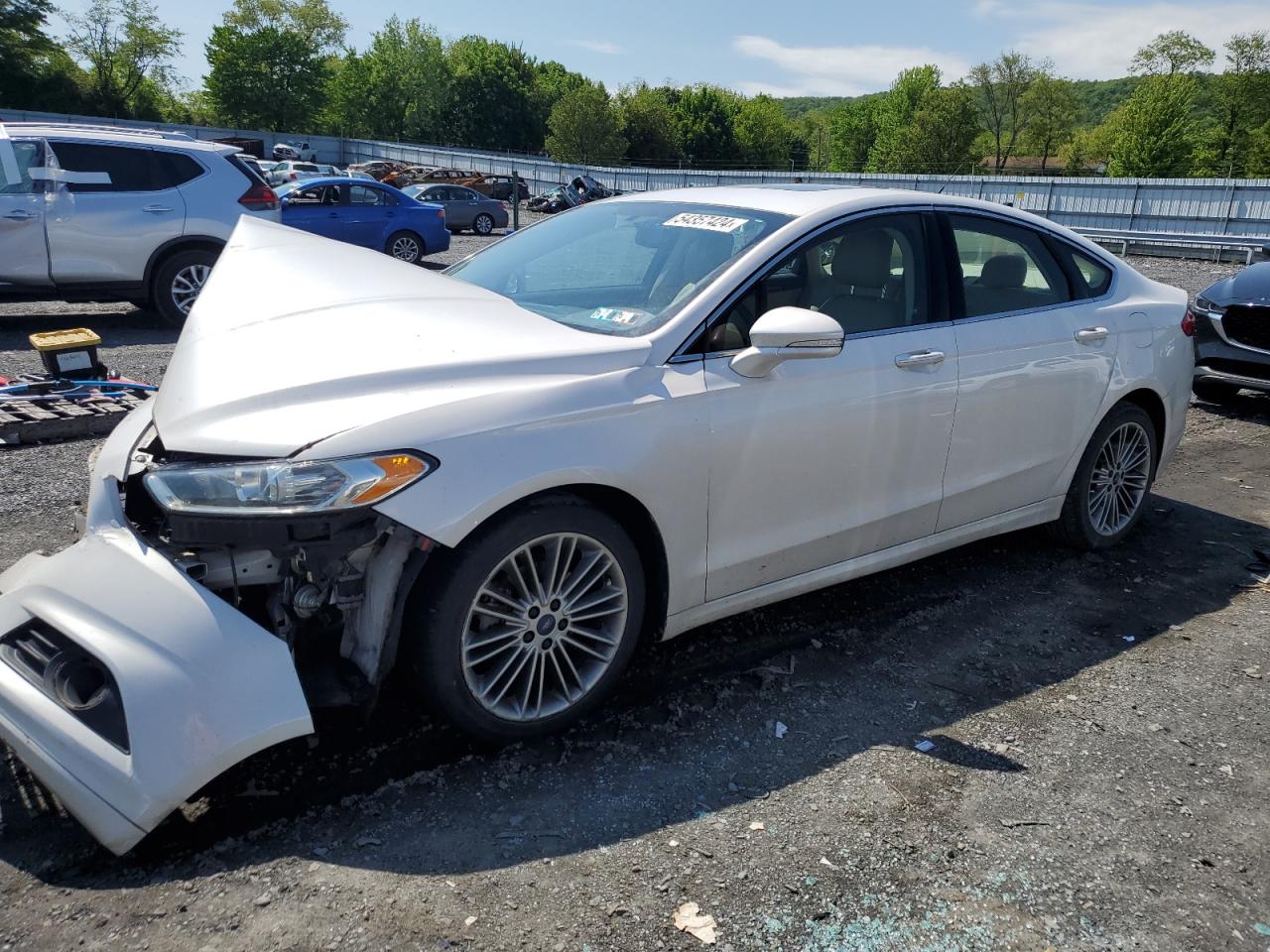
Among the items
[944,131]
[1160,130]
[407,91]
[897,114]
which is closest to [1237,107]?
[1160,130]

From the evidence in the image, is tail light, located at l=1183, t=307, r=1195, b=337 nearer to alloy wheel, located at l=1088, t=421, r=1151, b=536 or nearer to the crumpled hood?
alloy wheel, located at l=1088, t=421, r=1151, b=536

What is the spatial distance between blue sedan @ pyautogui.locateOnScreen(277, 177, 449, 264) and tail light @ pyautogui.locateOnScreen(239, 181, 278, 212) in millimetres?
5827

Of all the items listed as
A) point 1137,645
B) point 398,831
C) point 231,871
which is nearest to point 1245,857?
point 1137,645

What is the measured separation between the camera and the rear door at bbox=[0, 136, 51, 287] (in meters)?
8.77

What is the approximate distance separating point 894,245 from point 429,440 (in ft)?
7.11

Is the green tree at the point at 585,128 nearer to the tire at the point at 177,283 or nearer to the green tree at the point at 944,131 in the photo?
the green tree at the point at 944,131

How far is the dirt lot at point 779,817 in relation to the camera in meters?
2.31

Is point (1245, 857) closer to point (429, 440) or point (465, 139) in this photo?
point (429, 440)

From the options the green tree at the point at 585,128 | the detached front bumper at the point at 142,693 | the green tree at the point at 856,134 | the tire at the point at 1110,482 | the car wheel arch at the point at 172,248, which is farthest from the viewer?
the green tree at the point at 856,134

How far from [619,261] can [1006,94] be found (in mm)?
118256

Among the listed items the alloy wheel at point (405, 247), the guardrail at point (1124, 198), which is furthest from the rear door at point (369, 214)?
the guardrail at point (1124, 198)

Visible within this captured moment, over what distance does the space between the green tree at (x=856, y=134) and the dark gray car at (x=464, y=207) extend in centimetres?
10774

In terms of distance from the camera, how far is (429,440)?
2.61 metres

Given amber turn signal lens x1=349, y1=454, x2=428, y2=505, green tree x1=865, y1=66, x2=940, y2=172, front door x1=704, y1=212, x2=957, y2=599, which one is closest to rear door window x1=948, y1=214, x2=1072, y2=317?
front door x1=704, y1=212, x2=957, y2=599
